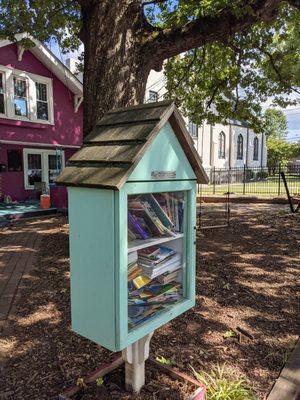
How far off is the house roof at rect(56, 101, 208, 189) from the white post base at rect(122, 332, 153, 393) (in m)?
1.21

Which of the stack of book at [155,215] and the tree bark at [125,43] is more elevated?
the tree bark at [125,43]

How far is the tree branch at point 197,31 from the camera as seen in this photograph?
17.2ft

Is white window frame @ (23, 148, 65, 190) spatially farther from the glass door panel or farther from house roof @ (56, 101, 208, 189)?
house roof @ (56, 101, 208, 189)

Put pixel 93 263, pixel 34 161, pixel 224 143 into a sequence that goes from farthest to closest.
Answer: pixel 224 143 < pixel 34 161 < pixel 93 263

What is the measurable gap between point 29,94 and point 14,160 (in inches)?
117

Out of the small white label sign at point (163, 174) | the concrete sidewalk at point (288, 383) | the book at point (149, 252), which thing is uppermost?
the small white label sign at point (163, 174)

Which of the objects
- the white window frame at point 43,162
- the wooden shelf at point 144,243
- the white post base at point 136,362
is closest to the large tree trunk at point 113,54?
the wooden shelf at point 144,243

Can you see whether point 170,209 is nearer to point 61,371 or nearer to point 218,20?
point 61,371

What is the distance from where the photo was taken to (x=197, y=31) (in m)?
5.30

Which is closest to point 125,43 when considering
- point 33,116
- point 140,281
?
point 140,281

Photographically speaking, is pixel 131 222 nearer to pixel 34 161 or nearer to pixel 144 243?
pixel 144 243

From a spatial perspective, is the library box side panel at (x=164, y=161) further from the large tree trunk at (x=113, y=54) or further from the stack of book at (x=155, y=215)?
the large tree trunk at (x=113, y=54)

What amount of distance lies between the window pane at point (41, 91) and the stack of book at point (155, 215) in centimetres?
1385

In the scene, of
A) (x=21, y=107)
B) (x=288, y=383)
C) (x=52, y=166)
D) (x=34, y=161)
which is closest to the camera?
(x=288, y=383)
